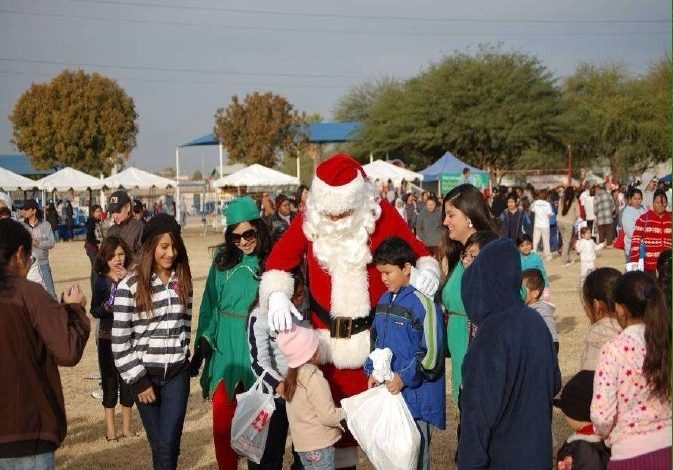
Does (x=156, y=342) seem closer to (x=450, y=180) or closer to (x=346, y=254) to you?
(x=346, y=254)

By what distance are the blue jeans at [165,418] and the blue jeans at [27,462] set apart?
5.12 ft

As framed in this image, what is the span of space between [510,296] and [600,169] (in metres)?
65.2

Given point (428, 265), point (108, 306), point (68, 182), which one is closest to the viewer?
point (428, 265)

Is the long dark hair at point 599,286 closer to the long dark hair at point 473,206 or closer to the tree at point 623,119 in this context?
the long dark hair at point 473,206

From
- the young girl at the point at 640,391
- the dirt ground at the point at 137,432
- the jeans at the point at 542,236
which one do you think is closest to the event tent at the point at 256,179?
the jeans at the point at 542,236

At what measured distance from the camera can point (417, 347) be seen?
5.10m

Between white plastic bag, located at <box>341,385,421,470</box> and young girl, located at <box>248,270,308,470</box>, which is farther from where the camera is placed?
young girl, located at <box>248,270,308,470</box>

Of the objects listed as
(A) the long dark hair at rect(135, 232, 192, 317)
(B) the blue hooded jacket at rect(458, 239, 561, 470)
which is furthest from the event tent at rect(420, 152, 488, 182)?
(B) the blue hooded jacket at rect(458, 239, 561, 470)

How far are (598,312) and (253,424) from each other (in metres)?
2.05

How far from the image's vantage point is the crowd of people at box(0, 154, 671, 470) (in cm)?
387

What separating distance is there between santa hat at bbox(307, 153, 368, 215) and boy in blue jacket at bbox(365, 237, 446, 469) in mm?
600

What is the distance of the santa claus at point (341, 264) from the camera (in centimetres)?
563

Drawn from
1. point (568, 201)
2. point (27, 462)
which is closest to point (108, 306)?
point (27, 462)

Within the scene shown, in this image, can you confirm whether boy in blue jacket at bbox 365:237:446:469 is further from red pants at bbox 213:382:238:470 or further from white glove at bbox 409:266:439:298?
red pants at bbox 213:382:238:470
